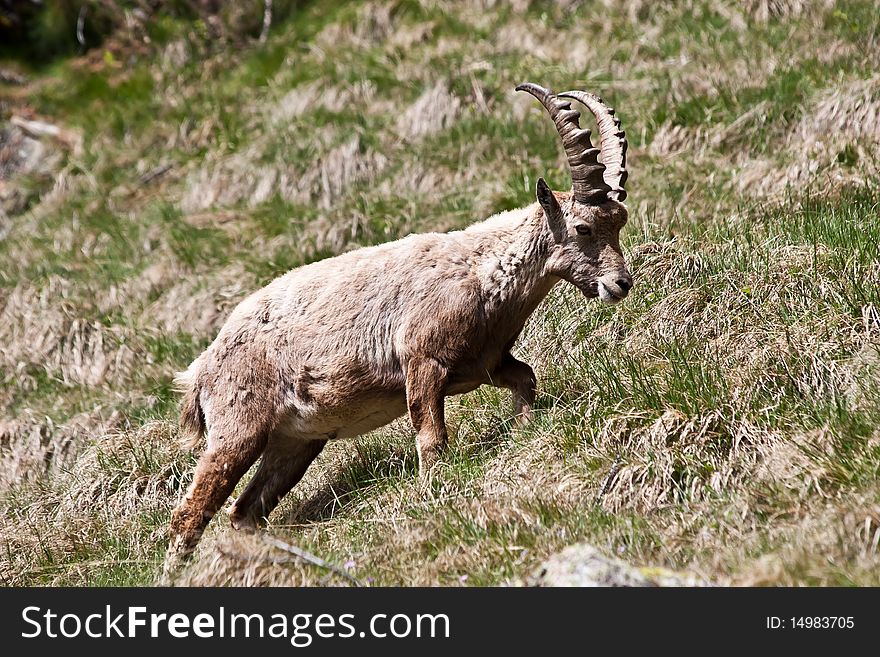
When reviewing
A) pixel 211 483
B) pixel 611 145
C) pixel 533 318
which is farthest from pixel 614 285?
pixel 211 483

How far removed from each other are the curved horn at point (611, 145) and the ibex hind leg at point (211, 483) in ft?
10.7

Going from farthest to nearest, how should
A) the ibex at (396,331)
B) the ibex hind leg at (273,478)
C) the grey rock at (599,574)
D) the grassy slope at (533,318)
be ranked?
the ibex hind leg at (273,478)
the ibex at (396,331)
the grassy slope at (533,318)
the grey rock at (599,574)

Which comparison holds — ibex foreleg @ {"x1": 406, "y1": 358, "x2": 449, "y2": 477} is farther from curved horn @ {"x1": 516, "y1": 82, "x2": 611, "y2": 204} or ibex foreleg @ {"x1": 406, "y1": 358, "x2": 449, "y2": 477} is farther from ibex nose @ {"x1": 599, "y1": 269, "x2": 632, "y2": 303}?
curved horn @ {"x1": 516, "y1": 82, "x2": 611, "y2": 204}

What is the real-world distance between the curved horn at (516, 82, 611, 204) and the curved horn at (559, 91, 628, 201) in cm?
10

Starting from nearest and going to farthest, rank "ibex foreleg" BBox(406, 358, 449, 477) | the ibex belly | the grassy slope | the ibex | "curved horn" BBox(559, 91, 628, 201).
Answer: the grassy slope, "ibex foreleg" BBox(406, 358, 449, 477), the ibex, "curved horn" BBox(559, 91, 628, 201), the ibex belly

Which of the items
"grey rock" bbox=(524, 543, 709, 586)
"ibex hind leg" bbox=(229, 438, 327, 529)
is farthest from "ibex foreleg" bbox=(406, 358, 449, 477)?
"grey rock" bbox=(524, 543, 709, 586)

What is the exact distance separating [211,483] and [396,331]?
188cm

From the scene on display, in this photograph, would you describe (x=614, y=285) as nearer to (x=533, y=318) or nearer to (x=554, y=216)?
(x=554, y=216)

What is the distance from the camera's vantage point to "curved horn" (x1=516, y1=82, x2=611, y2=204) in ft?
24.7

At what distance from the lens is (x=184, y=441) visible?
875 centimetres

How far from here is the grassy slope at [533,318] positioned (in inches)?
252

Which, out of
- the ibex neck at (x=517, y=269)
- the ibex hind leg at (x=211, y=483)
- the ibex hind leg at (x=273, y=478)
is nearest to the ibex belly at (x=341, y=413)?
the ibex hind leg at (x=211, y=483)

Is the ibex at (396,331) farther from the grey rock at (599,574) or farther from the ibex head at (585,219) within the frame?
the grey rock at (599,574)
